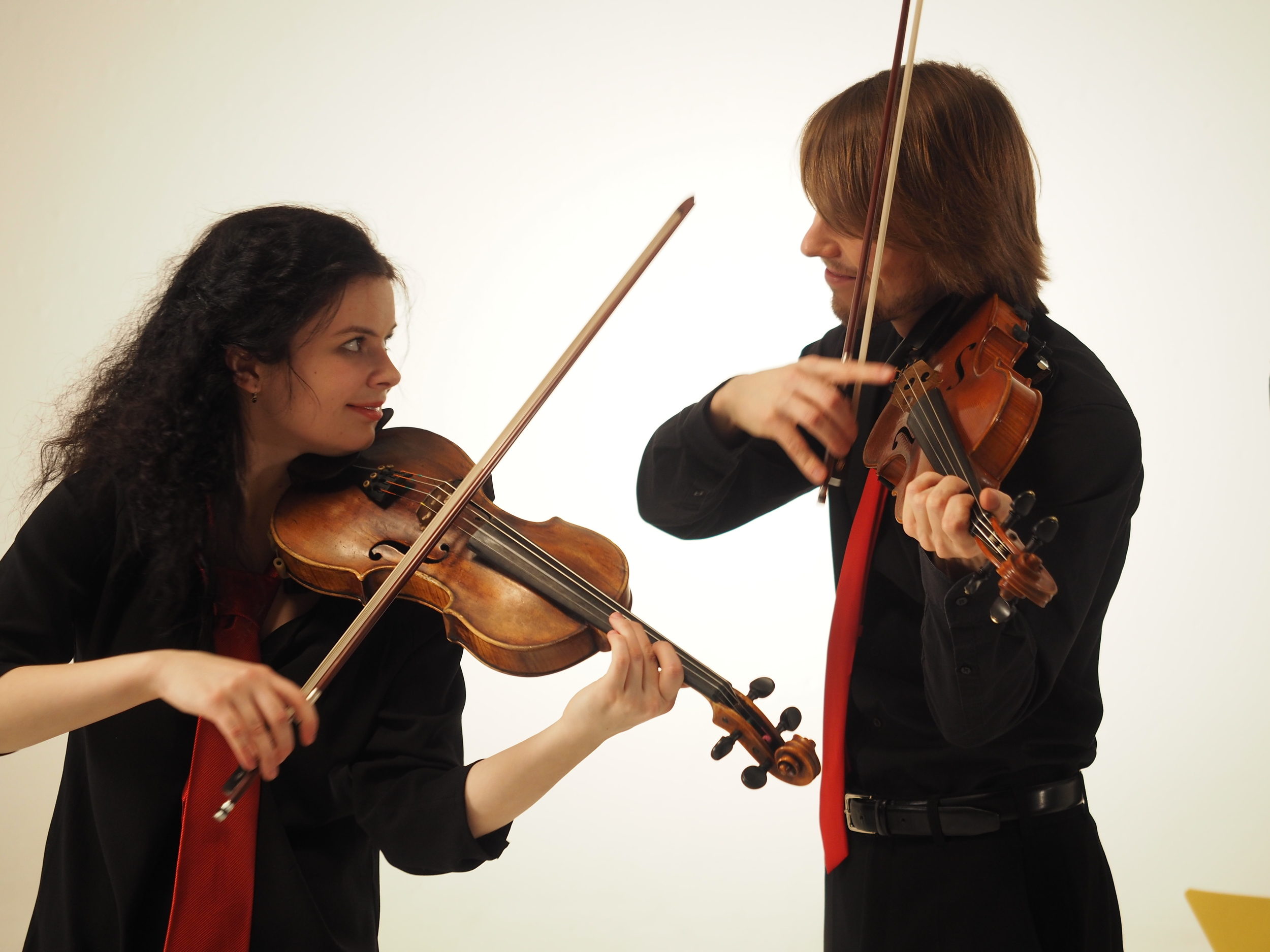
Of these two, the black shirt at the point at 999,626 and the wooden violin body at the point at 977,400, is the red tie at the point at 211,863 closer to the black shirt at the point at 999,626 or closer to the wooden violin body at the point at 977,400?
the black shirt at the point at 999,626

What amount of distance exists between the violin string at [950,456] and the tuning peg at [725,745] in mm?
342

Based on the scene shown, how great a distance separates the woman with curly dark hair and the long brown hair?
0.50 meters

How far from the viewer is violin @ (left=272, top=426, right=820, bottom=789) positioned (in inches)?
39.7

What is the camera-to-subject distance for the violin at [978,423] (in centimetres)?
78

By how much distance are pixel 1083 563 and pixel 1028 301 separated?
310 mm

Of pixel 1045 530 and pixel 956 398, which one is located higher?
pixel 956 398

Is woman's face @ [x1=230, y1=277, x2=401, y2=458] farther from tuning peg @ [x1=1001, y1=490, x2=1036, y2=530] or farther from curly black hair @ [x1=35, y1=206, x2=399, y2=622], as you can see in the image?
tuning peg @ [x1=1001, y1=490, x2=1036, y2=530]

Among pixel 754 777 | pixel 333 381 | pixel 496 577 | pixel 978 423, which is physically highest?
pixel 333 381

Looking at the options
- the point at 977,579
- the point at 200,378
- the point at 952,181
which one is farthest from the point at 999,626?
the point at 200,378

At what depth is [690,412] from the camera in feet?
3.81

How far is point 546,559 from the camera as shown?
3.49 ft

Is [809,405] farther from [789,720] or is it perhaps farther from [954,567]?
[789,720]

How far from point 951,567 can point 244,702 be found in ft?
2.01

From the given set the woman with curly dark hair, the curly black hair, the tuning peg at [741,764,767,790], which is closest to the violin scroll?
the tuning peg at [741,764,767,790]
